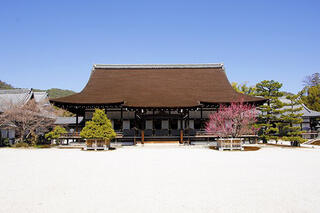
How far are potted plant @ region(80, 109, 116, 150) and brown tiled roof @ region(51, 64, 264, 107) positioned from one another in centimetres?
362

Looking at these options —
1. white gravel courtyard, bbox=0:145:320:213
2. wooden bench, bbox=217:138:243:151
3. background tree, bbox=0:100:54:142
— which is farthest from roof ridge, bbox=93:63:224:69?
white gravel courtyard, bbox=0:145:320:213

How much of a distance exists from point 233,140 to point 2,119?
Answer: 852 inches

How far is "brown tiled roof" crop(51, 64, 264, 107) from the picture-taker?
21.5 meters

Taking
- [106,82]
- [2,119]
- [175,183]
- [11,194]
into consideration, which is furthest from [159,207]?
[106,82]

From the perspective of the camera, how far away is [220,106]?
20938mm

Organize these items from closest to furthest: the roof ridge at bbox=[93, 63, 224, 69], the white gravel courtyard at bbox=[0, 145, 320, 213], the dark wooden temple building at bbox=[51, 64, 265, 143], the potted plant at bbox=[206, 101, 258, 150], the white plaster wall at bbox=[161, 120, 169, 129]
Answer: the white gravel courtyard at bbox=[0, 145, 320, 213] < the potted plant at bbox=[206, 101, 258, 150] < the dark wooden temple building at bbox=[51, 64, 265, 143] < the white plaster wall at bbox=[161, 120, 169, 129] < the roof ridge at bbox=[93, 63, 224, 69]

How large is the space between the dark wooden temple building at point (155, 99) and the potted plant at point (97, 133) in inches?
129

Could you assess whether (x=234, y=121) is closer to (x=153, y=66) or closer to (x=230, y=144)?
(x=230, y=144)

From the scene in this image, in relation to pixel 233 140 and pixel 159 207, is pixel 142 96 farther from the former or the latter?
pixel 159 207

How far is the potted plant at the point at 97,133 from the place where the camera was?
16.5 meters

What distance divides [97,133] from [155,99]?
766cm

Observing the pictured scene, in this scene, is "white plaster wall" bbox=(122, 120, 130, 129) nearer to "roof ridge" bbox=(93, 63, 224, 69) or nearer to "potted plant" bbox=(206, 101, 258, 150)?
"potted plant" bbox=(206, 101, 258, 150)

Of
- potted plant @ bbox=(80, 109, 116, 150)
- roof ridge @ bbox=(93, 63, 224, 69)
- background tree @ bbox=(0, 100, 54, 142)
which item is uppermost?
roof ridge @ bbox=(93, 63, 224, 69)

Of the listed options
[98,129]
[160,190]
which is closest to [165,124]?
[98,129]
